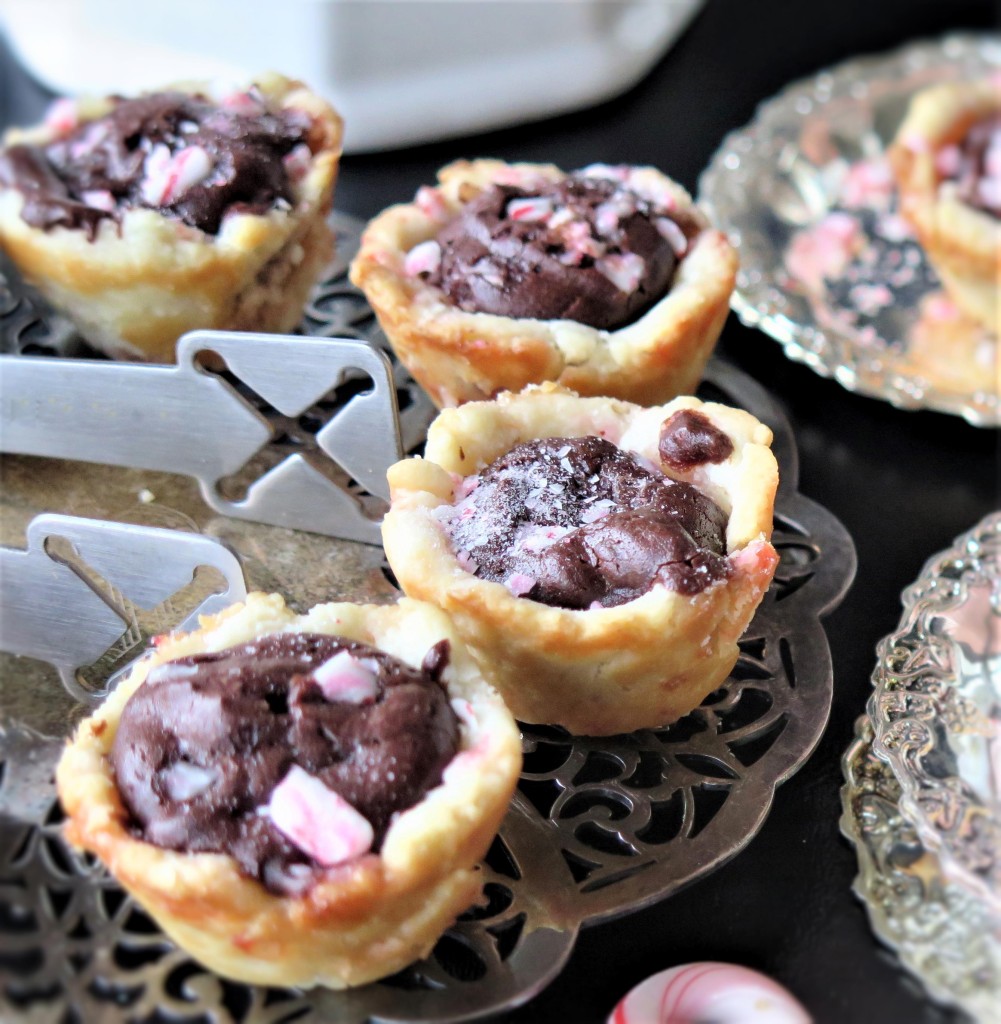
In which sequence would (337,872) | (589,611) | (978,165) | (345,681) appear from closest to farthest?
(337,872) < (345,681) < (589,611) < (978,165)

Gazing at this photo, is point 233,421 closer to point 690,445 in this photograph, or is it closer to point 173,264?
point 173,264

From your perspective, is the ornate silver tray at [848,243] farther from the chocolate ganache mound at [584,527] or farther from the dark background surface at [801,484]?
the chocolate ganache mound at [584,527]

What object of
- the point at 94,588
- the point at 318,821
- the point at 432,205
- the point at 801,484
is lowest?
the point at 801,484

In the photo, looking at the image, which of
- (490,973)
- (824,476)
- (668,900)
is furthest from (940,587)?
(490,973)

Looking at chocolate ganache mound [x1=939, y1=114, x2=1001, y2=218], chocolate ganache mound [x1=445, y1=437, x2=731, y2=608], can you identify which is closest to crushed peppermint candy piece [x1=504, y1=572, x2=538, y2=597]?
chocolate ganache mound [x1=445, y1=437, x2=731, y2=608]

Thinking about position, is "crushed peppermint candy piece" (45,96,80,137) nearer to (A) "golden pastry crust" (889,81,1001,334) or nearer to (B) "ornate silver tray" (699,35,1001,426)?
(B) "ornate silver tray" (699,35,1001,426)

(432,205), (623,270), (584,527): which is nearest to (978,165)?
(623,270)
